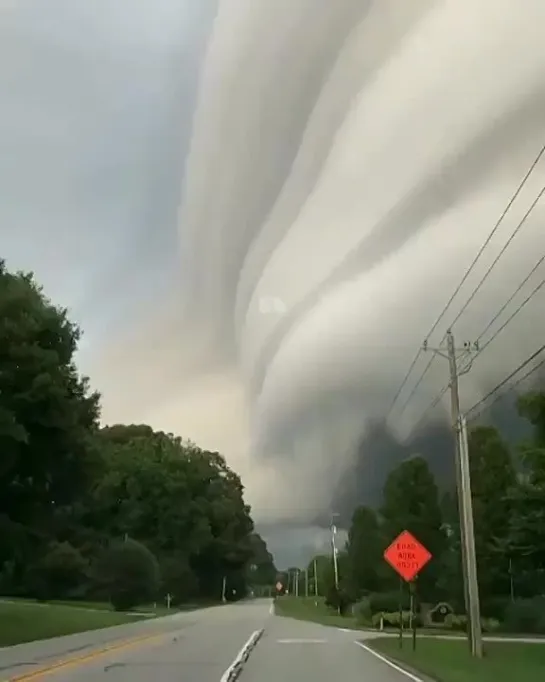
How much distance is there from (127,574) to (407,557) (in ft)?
179

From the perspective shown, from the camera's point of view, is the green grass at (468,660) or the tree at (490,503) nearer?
the green grass at (468,660)

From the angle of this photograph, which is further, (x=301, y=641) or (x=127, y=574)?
(x=127, y=574)

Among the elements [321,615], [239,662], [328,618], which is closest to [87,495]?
[239,662]

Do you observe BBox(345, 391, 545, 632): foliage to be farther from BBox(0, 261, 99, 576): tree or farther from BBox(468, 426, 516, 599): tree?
BBox(0, 261, 99, 576): tree

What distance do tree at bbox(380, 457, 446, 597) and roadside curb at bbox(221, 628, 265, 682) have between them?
26.0m

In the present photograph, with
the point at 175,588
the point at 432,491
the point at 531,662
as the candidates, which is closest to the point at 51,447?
the point at 531,662

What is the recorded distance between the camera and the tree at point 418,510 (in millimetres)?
63719

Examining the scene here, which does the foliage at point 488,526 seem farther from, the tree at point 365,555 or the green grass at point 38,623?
the green grass at point 38,623

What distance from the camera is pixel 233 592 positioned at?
16688 cm

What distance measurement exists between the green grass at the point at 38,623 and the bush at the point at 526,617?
2051cm

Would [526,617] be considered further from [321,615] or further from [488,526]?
[321,615]

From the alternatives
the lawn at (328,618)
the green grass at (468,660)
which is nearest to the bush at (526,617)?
the lawn at (328,618)

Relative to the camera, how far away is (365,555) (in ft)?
256

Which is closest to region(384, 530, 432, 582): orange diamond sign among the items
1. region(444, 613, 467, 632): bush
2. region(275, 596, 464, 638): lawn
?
region(275, 596, 464, 638): lawn
